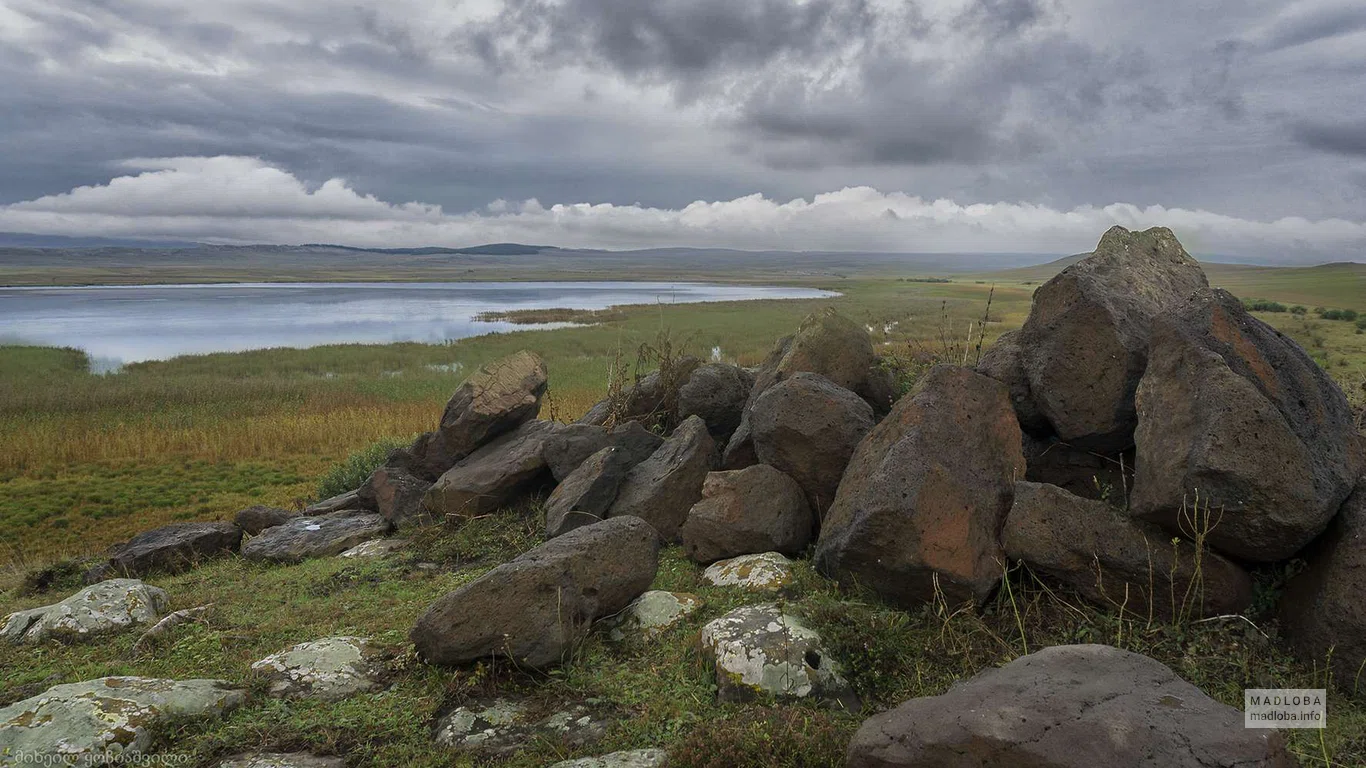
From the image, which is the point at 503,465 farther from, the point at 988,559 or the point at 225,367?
the point at 225,367

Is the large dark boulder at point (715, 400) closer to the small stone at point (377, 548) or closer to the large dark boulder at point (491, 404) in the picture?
the large dark boulder at point (491, 404)

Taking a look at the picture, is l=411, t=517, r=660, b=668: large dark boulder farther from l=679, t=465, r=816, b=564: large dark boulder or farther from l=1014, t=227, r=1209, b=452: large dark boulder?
l=1014, t=227, r=1209, b=452: large dark boulder

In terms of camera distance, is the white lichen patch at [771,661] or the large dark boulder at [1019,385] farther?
the large dark boulder at [1019,385]

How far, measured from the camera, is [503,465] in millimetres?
10992

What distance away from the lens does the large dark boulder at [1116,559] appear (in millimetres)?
5848

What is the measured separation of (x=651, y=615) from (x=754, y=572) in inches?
45.6

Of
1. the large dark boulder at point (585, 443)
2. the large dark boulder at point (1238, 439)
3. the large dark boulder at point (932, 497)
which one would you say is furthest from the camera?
the large dark boulder at point (585, 443)

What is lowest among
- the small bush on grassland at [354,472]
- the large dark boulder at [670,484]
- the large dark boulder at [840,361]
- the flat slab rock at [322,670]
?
the small bush on grassland at [354,472]

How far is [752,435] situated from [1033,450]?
9.69 feet

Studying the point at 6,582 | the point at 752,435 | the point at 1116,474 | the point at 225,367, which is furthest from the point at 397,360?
the point at 1116,474

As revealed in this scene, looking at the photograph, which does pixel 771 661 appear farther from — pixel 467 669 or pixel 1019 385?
pixel 1019 385

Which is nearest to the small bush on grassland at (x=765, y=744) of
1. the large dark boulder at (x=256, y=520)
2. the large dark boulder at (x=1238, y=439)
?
the large dark boulder at (x=1238, y=439)

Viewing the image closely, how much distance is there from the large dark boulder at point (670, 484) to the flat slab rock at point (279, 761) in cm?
429

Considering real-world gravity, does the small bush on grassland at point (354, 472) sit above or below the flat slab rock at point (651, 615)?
below
